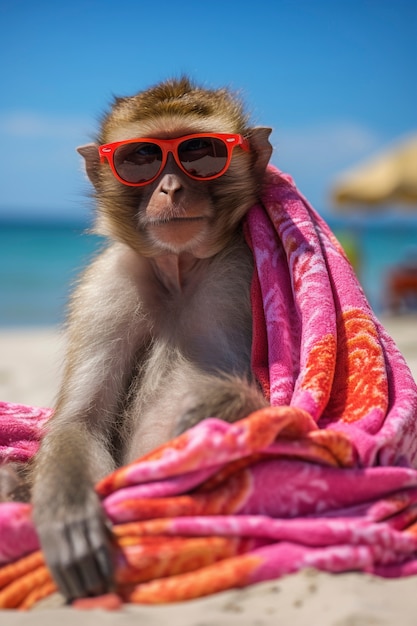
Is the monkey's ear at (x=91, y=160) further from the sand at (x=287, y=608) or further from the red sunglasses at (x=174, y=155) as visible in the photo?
the sand at (x=287, y=608)

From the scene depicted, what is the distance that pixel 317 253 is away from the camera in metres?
3.31

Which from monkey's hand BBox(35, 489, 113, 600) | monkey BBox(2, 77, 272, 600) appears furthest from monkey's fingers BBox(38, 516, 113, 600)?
monkey BBox(2, 77, 272, 600)

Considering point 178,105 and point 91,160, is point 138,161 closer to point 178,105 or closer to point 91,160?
point 178,105

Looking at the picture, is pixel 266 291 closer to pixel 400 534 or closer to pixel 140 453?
pixel 140 453

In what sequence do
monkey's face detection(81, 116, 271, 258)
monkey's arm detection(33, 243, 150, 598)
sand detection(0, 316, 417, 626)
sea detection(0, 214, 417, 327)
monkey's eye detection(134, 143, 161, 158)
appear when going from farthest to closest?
sea detection(0, 214, 417, 327) < monkey's eye detection(134, 143, 161, 158) < monkey's face detection(81, 116, 271, 258) < monkey's arm detection(33, 243, 150, 598) < sand detection(0, 316, 417, 626)

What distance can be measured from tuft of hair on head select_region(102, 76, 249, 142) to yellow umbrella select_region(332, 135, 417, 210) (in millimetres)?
11942

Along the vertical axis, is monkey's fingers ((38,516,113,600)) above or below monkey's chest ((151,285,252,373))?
below

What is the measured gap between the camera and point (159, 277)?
Result: 3.57m

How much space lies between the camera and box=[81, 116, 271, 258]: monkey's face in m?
3.18

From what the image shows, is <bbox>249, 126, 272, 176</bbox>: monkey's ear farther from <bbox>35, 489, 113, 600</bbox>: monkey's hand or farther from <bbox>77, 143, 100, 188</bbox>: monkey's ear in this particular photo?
<bbox>35, 489, 113, 600</bbox>: monkey's hand

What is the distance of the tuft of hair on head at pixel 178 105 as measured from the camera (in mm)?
3359

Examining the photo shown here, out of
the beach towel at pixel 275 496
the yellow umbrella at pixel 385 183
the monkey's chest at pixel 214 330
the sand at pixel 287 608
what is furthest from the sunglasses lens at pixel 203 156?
the yellow umbrella at pixel 385 183

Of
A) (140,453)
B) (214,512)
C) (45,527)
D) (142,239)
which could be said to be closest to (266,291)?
(142,239)

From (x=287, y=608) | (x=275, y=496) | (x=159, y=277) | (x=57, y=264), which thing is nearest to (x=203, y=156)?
(x=159, y=277)
